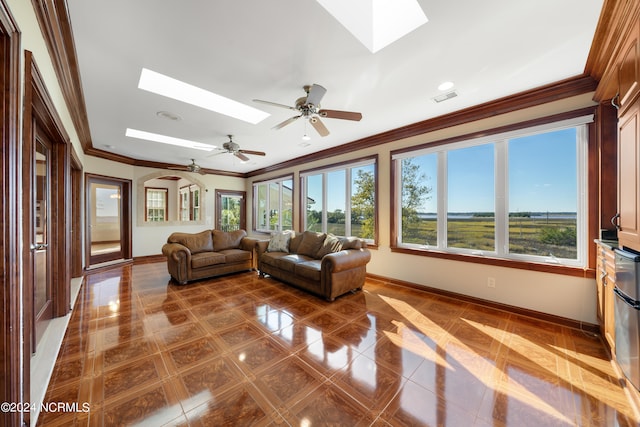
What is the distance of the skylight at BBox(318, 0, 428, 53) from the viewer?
168cm

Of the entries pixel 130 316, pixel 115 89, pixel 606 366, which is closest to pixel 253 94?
pixel 115 89

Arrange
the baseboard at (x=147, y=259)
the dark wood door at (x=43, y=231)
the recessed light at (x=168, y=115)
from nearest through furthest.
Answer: the dark wood door at (x=43, y=231)
the recessed light at (x=168, y=115)
the baseboard at (x=147, y=259)

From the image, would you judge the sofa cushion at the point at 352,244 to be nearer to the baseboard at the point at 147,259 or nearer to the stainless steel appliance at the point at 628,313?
the stainless steel appliance at the point at 628,313

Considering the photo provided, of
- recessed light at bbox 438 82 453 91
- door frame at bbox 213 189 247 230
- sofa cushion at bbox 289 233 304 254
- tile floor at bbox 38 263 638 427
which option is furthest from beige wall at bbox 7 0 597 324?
door frame at bbox 213 189 247 230

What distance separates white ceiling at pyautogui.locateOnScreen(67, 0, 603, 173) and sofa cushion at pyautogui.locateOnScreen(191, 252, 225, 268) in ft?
7.79

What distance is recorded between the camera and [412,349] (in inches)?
87.7

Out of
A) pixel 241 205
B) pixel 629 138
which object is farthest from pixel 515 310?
pixel 241 205

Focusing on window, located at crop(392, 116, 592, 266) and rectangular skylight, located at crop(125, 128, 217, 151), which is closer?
window, located at crop(392, 116, 592, 266)

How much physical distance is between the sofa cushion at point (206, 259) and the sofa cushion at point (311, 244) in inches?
58.6

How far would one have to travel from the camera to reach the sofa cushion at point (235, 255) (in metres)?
4.71

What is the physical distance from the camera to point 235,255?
15.8ft

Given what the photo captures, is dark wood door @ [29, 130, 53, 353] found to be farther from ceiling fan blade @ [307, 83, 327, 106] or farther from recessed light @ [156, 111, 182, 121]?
ceiling fan blade @ [307, 83, 327, 106]

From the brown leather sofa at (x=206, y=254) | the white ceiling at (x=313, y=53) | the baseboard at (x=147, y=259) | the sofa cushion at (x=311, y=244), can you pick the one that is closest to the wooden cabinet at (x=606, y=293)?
the white ceiling at (x=313, y=53)

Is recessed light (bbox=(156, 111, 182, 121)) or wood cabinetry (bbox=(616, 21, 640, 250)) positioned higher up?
recessed light (bbox=(156, 111, 182, 121))
